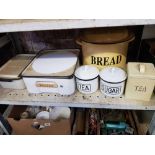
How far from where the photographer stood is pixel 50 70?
31.7 inches

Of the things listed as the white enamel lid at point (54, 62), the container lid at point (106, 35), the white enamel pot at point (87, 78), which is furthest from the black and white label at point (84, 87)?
the container lid at point (106, 35)

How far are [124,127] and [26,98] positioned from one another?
0.65m

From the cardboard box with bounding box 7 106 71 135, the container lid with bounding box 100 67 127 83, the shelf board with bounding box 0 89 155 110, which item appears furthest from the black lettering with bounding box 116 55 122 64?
the cardboard box with bounding box 7 106 71 135

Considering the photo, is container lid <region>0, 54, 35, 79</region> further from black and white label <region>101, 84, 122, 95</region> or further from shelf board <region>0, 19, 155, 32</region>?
black and white label <region>101, 84, 122, 95</region>

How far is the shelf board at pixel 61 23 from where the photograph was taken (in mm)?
569

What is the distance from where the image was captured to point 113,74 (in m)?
0.75

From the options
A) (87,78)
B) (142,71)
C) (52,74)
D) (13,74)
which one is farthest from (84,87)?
(13,74)

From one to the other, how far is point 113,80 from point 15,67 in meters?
0.55

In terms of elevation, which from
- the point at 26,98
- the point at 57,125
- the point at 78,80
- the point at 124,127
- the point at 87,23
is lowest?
the point at 124,127

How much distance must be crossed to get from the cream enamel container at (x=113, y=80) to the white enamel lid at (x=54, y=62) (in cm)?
18

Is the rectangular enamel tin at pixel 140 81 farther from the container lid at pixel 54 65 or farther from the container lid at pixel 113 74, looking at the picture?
the container lid at pixel 54 65
